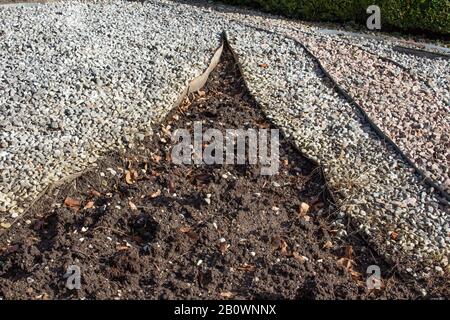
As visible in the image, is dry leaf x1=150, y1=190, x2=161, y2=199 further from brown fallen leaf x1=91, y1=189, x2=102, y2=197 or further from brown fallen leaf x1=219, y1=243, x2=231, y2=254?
brown fallen leaf x1=219, y1=243, x2=231, y2=254

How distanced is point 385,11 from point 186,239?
15.8 ft

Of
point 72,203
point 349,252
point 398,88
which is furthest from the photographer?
point 398,88

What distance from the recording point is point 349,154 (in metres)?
4.90

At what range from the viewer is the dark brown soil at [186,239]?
365 cm

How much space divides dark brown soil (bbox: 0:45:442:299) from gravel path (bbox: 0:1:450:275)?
0.19 meters

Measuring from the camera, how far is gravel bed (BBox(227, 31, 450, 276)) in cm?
420

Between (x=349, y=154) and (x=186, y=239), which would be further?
(x=349, y=154)

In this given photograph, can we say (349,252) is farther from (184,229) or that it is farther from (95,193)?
(95,193)

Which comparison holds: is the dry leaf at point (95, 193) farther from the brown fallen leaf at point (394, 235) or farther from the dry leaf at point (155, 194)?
the brown fallen leaf at point (394, 235)

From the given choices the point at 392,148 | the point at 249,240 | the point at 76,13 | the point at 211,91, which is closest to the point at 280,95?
the point at 211,91

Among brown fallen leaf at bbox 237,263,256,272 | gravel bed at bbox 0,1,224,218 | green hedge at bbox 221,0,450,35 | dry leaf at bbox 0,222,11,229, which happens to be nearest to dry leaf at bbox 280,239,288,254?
brown fallen leaf at bbox 237,263,256,272

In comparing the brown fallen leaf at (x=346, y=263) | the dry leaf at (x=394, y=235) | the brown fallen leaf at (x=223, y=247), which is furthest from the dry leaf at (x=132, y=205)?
the dry leaf at (x=394, y=235)

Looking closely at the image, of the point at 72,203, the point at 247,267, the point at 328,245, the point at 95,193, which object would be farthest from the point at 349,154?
the point at 72,203

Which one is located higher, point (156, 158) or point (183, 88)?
point (183, 88)
